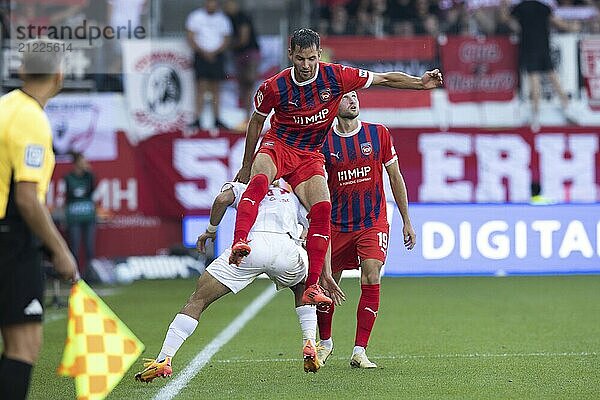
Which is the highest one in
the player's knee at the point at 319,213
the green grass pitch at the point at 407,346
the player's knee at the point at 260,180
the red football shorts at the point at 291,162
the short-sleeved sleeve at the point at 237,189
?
the red football shorts at the point at 291,162

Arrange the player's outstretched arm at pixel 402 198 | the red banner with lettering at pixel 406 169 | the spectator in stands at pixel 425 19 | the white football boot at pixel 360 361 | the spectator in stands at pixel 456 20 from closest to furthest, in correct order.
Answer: the white football boot at pixel 360 361 < the player's outstretched arm at pixel 402 198 < the red banner with lettering at pixel 406 169 < the spectator in stands at pixel 425 19 < the spectator in stands at pixel 456 20

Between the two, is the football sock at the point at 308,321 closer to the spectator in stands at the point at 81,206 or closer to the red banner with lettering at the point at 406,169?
the spectator in stands at the point at 81,206

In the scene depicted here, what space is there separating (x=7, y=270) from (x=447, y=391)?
2996 millimetres

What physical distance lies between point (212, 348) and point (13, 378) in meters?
4.46

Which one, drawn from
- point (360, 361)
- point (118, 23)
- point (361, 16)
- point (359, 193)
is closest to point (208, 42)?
point (118, 23)

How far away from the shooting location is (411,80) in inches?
313

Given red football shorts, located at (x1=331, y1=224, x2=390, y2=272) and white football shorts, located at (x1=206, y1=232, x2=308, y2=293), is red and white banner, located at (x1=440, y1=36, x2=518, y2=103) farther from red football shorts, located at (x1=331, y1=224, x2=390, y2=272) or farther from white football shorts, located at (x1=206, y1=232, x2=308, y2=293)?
white football shorts, located at (x1=206, y1=232, x2=308, y2=293)

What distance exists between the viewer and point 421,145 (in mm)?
18938

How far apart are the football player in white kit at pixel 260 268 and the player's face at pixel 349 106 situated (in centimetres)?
102

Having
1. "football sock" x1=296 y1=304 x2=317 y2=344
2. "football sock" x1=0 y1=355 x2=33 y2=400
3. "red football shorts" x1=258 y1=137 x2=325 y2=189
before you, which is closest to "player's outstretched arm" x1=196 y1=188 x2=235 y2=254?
"red football shorts" x1=258 y1=137 x2=325 y2=189

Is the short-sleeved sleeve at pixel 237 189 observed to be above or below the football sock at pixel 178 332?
above

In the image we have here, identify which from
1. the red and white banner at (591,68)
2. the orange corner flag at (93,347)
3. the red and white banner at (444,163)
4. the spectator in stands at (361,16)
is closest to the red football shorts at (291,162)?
the orange corner flag at (93,347)

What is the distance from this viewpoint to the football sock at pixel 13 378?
5281mm

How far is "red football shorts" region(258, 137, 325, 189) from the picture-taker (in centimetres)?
807
